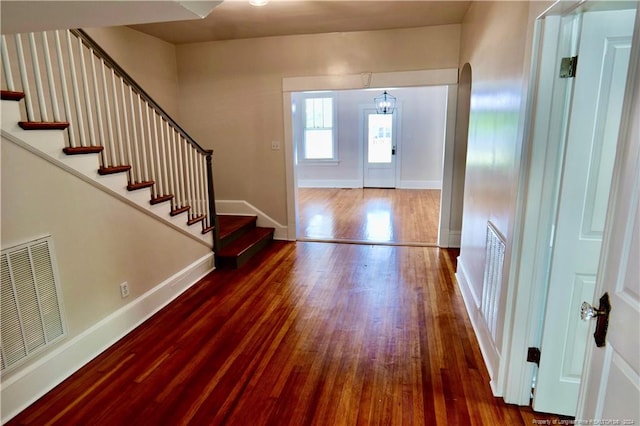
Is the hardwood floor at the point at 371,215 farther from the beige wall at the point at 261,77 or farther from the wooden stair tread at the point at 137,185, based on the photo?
the wooden stair tread at the point at 137,185

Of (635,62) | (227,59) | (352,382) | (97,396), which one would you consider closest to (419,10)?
(227,59)

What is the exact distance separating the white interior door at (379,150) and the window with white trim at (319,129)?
0.93 metres

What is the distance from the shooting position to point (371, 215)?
6.58 m

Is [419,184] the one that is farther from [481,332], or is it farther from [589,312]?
[589,312]

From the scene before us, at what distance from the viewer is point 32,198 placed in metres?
2.01

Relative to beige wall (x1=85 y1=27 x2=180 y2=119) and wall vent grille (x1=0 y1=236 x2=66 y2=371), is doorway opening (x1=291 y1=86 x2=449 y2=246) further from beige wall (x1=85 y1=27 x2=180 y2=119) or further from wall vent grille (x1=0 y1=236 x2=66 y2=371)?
wall vent grille (x1=0 y1=236 x2=66 y2=371)

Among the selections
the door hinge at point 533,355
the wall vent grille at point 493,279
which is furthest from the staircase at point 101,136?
the door hinge at point 533,355

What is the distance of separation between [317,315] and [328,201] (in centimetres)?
504

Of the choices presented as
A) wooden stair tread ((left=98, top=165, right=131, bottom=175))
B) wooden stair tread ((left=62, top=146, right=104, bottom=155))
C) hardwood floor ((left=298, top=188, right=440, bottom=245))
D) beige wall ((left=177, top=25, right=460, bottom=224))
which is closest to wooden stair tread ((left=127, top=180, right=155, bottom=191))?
wooden stair tread ((left=98, top=165, right=131, bottom=175))

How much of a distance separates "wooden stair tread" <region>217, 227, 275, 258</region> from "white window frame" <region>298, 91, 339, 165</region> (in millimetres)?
5061

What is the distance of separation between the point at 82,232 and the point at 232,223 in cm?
248

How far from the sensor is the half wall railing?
7.08 ft

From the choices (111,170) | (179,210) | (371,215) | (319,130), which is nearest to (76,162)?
(111,170)

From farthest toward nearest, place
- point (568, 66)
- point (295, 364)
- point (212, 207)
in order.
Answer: point (212, 207), point (295, 364), point (568, 66)
